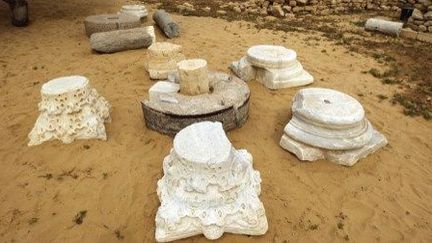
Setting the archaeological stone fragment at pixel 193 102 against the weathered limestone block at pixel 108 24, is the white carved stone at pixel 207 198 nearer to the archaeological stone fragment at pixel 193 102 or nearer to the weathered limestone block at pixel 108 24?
the archaeological stone fragment at pixel 193 102

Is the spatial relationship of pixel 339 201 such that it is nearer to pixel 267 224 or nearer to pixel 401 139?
pixel 267 224

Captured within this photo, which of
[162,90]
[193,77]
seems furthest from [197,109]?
[162,90]

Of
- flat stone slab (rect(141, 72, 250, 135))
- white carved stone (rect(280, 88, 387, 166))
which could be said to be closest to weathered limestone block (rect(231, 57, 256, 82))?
flat stone slab (rect(141, 72, 250, 135))

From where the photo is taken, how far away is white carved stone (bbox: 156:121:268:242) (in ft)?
9.58

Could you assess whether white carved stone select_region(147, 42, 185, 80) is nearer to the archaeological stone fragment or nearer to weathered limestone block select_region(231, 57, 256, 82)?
weathered limestone block select_region(231, 57, 256, 82)

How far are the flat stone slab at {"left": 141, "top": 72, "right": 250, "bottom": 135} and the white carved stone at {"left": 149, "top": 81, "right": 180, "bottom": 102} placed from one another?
0.07 meters

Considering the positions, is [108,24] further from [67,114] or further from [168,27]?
[67,114]

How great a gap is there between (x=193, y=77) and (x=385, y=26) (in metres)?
6.54

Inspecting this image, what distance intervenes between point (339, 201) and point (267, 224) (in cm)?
92

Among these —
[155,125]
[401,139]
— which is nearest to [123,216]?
[155,125]

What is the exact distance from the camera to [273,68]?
5.50 m

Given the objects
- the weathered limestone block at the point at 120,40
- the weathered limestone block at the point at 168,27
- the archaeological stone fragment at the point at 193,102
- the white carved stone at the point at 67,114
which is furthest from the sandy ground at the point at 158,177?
the weathered limestone block at the point at 168,27

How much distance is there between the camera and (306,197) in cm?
353

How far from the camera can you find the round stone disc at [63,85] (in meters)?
4.04
